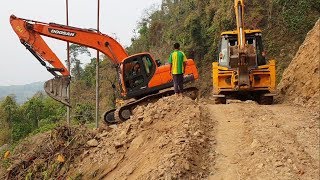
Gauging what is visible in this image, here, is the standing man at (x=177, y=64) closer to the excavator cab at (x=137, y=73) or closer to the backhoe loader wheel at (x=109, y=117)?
the excavator cab at (x=137, y=73)

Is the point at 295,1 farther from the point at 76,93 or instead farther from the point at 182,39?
the point at 76,93

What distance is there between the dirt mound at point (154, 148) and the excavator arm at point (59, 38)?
4.44 metres

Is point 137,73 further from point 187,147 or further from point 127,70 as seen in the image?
point 187,147

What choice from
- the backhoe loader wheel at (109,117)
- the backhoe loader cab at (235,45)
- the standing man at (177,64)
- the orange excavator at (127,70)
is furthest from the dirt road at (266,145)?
the backhoe loader wheel at (109,117)

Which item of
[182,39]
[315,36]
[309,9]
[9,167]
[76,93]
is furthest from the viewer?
[76,93]

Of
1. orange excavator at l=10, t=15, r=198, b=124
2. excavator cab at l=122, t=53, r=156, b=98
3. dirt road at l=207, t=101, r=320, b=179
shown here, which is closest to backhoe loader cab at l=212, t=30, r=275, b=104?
orange excavator at l=10, t=15, r=198, b=124

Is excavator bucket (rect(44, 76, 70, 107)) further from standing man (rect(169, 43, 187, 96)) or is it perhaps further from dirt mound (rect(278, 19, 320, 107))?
dirt mound (rect(278, 19, 320, 107))

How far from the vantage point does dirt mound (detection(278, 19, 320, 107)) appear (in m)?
10.0

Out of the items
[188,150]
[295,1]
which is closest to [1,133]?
[295,1]

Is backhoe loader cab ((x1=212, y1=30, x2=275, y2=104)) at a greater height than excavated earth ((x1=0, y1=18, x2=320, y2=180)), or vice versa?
backhoe loader cab ((x1=212, y1=30, x2=275, y2=104))

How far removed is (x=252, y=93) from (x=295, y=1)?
918 centimetres

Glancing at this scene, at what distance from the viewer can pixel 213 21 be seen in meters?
29.5

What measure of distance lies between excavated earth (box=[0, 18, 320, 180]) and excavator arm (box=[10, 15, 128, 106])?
312cm

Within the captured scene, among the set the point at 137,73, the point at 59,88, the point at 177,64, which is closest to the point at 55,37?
the point at 59,88
